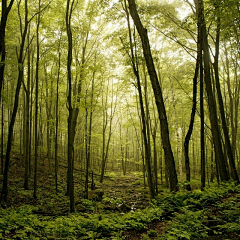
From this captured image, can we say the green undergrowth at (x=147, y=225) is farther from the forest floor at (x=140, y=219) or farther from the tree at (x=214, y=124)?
the tree at (x=214, y=124)

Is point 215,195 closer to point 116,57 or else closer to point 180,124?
point 116,57

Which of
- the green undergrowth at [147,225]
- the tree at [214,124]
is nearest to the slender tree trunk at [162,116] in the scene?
the green undergrowth at [147,225]

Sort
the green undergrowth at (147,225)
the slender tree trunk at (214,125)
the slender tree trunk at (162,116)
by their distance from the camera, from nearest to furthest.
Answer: the green undergrowth at (147,225), the slender tree trunk at (162,116), the slender tree trunk at (214,125)

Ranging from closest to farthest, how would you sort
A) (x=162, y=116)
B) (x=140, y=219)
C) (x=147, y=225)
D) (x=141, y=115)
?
1. (x=147, y=225)
2. (x=140, y=219)
3. (x=162, y=116)
4. (x=141, y=115)

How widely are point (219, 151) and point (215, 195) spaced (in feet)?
12.9

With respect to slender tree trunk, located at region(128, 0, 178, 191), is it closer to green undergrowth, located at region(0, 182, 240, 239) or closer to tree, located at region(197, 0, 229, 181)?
green undergrowth, located at region(0, 182, 240, 239)

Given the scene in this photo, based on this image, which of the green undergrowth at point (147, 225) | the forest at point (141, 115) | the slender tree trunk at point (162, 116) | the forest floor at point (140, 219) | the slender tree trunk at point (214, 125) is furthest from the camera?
the slender tree trunk at point (214, 125)

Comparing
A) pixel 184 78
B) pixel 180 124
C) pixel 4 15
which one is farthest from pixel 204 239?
pixel 180 124

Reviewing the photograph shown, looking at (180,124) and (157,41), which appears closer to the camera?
(157,41)

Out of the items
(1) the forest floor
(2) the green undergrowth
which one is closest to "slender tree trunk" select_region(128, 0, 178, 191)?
(1) the forest floor

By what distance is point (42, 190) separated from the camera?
10641 mm

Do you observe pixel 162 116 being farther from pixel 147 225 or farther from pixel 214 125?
pixel 147 225

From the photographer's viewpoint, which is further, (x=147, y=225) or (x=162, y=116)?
(x=162, y=116)

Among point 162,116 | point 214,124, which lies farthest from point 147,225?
point 214,124
